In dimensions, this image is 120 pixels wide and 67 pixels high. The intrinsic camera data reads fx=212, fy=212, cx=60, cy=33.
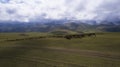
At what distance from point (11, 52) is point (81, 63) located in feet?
60.9

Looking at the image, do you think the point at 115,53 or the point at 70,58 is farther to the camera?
the point at 115,53

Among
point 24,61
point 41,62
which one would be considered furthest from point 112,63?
point 24,61

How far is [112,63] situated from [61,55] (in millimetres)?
10887

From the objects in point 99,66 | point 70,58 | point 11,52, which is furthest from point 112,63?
point 11,52

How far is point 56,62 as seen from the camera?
107ft

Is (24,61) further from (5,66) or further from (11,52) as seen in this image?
(11,52)

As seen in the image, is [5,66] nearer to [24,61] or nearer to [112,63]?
[24,61]

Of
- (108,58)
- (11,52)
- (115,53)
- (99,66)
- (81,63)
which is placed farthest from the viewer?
(11,52)

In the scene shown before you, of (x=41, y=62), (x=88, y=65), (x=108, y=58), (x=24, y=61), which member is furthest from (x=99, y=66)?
(x=24, y=61)

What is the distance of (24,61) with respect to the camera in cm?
3466

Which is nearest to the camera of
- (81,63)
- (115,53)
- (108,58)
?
(81,63)

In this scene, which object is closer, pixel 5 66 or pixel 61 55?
pixel 5 66

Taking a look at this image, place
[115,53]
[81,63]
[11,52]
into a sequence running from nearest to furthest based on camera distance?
[81,63] < [115,53] < [11,52]

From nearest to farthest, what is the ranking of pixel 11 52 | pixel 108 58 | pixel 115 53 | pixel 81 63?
pixel 81 63, pixel 108 58, pixel 115 53, pixel 11 52
